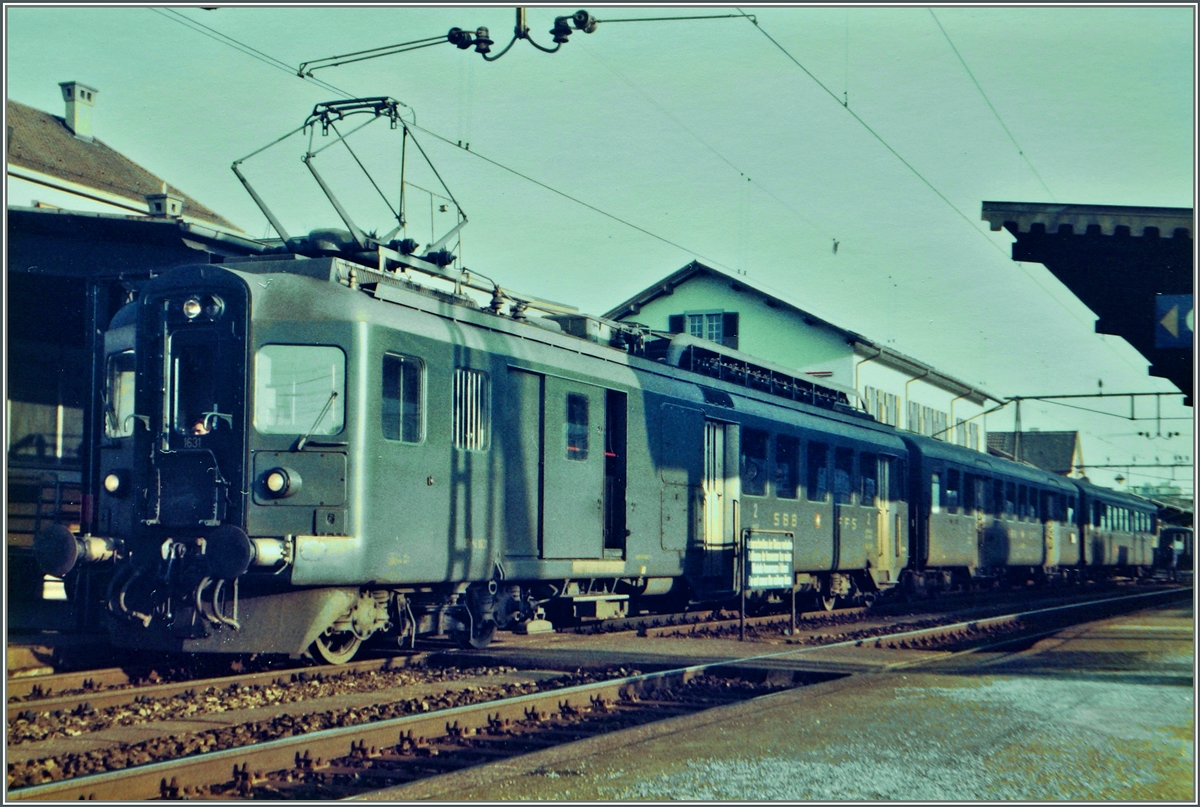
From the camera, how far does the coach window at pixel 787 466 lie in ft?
57.2

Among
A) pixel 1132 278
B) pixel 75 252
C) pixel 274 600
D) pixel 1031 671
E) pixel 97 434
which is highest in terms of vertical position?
pixel 75 252

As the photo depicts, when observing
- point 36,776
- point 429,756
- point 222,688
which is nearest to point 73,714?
point 222,688

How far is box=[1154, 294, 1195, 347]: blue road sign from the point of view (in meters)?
8.90

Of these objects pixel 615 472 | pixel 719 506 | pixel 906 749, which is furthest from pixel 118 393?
pixel 719 506

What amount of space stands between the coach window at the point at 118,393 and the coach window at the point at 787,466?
9.38m

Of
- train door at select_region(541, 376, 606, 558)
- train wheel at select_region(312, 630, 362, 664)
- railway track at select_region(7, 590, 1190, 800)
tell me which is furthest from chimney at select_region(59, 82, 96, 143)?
railway track at select_region(7, 590, 1190, 800)

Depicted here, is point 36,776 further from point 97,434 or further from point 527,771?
point 97,434

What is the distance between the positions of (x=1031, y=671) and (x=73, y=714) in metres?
8.23

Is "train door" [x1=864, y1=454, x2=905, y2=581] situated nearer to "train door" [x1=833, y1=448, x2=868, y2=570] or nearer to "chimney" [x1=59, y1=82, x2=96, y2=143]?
"train door" [x1=833, y1=448, x2=868, y2=570]

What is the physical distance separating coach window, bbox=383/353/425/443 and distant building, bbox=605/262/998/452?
99.0 ft

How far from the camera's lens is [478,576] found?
1116 cm

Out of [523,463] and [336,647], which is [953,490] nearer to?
[523,463]

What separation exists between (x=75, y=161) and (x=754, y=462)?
881 inches

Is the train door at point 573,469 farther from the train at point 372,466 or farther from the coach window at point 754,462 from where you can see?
the coach window at point 754,462
